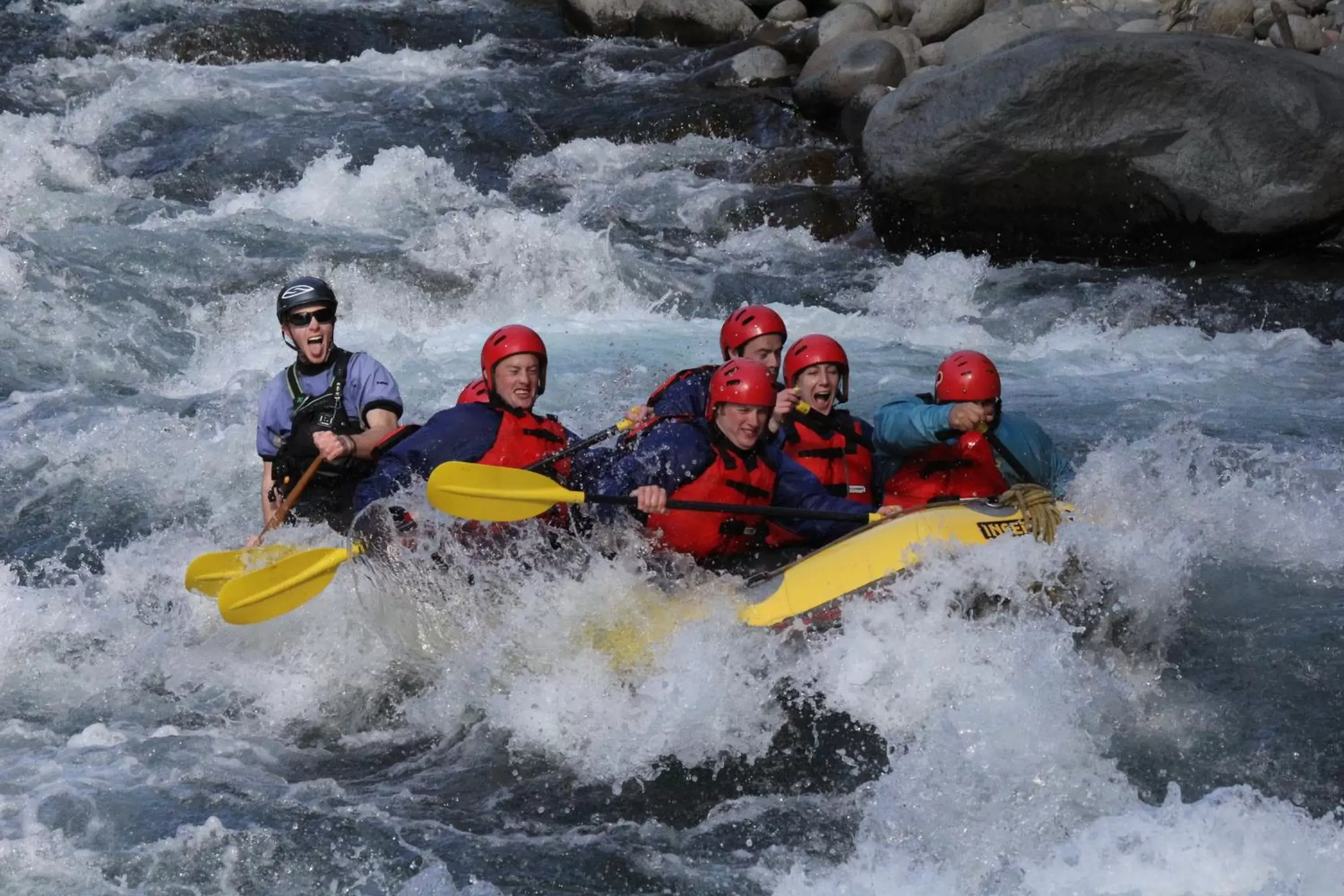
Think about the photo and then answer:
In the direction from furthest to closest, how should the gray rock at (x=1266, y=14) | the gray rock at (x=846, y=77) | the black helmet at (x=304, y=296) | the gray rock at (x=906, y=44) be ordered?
the gray rock at (x=906, y=44), the gray rock at (x=846, y=77), the gray rock at (x=1266, y=14), the black helmet at (x=304, y=296)

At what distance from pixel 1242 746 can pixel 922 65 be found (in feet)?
31.2

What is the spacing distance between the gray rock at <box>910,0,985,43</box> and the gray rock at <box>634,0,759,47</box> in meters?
2.07

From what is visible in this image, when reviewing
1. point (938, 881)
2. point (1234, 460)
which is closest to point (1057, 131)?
point (1234, 460)

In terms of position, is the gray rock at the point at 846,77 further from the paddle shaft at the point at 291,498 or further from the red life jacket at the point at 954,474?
the paddle shaft at the point at 291,498

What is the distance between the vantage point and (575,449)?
566cm

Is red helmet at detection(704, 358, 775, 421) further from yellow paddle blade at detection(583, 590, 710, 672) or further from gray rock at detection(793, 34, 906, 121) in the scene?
gray rock at detection(793, 34, 906, 121)

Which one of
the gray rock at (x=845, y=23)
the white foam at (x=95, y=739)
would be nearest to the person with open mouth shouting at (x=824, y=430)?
the white foam at (x=95, y=739)

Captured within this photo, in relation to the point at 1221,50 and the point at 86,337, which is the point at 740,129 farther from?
the point at 86,337

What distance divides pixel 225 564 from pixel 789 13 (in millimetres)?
11224

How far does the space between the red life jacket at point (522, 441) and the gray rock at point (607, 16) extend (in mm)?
11131

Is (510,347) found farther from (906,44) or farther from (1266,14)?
(1266,14)

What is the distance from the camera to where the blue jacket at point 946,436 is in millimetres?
5613

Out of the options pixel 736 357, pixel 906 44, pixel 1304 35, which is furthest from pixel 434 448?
pixel 1304 35

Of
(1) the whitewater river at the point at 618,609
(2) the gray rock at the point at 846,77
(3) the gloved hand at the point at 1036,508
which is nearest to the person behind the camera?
(1) the whitewater river at the point at 618,609
